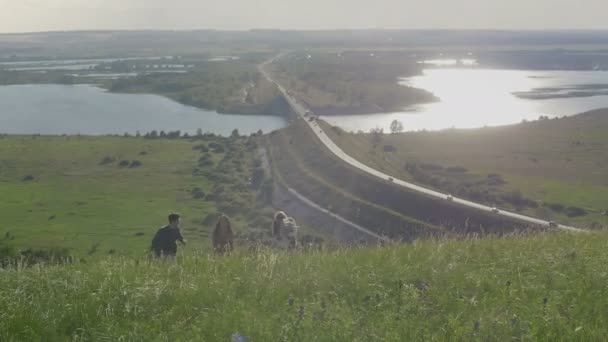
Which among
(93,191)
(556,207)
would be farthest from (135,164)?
(556,207)

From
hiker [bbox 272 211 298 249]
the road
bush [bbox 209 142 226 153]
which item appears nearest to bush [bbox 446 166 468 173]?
the road

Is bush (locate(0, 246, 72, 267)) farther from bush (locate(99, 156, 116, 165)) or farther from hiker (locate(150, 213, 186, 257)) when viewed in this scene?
bush (locate(99, 156, 116, 165))

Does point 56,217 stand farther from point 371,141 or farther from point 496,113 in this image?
point 496,113

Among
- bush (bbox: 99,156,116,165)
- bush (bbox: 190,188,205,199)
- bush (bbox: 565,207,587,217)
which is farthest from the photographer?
bush (bbox: 99,156,116,165)

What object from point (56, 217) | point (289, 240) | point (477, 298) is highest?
point (477, 298)

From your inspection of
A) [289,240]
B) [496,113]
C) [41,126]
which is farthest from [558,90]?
[289,240]

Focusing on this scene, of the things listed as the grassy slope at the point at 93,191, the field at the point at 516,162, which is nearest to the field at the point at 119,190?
the grassy slope at the point at 93,191
